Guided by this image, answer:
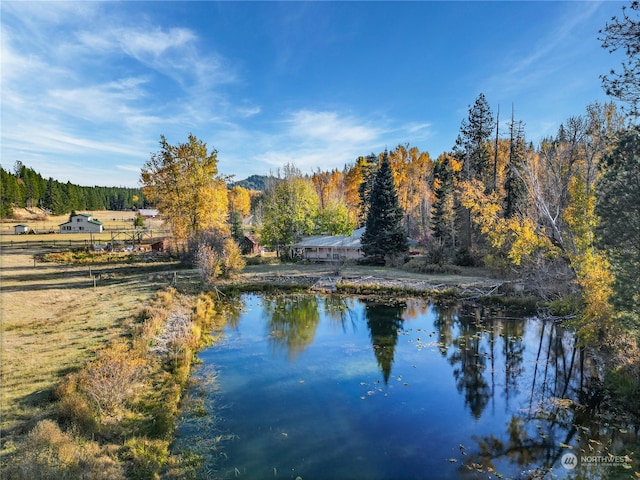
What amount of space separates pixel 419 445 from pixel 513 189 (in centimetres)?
2852

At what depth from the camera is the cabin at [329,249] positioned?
39344 mm

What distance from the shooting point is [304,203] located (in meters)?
45.3

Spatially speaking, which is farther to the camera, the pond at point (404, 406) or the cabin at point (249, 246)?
the cabin at point (249, 246)

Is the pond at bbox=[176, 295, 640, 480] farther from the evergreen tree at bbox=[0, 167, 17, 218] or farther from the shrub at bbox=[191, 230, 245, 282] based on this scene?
the evergreen tree at bbox=[0, 167, 17, 218]

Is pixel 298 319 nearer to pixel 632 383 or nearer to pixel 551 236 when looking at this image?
pixel 551 236

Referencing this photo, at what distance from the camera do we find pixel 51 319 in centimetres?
1717

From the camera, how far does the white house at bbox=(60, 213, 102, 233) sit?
221 feet

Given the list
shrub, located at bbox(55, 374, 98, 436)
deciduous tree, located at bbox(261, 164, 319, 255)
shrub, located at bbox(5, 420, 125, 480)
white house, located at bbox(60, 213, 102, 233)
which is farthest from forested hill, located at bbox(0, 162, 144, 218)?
shrub, located at bbox(5, 420, 125, 480)

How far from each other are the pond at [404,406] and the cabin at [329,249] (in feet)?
66.9

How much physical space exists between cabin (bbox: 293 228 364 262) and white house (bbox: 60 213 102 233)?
4849 cm

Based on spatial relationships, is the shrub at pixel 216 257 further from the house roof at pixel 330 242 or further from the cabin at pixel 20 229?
the cabin at pixel 20 229

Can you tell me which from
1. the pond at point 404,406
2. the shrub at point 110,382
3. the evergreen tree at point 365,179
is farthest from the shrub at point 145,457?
the evergreen tree at point 365,179

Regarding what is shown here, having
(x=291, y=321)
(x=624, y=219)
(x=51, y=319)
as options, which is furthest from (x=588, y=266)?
(x=51, y=319)

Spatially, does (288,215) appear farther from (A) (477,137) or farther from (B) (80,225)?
(B) (80,225)
